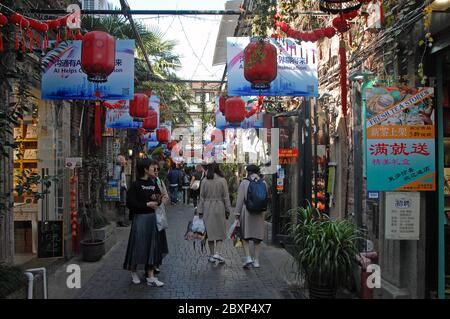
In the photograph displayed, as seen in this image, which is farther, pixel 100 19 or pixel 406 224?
pixel 100 19

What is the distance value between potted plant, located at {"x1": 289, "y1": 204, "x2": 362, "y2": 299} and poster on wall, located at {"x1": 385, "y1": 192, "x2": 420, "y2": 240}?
0.44 metres

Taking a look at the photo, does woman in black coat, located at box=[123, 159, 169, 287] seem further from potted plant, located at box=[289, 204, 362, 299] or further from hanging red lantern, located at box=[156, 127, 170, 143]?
hanging red lantern, located at box=[156, 127, 170, 143]

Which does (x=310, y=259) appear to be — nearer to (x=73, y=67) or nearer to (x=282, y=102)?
(x=73, y=67)

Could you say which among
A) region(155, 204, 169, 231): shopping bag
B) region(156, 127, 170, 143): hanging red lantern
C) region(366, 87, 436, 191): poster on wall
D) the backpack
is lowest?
region(155, 204, 169, 231): shopping bag

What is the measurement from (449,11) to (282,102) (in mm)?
8111

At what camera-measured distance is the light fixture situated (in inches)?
200

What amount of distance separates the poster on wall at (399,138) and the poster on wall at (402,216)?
0.53 ft

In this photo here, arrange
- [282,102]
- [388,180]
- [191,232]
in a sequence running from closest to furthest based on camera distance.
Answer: [388,180], [191,232], [282,102]

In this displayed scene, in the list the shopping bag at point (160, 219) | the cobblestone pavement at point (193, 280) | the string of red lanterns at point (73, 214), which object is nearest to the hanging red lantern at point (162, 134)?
the string of red lanterns at point (73, 214)

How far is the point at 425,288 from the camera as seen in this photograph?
598 cm

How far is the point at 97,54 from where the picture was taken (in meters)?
6.95

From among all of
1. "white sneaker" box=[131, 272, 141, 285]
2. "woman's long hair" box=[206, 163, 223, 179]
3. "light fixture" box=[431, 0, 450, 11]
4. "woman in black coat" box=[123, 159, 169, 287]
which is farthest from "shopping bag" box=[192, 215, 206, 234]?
"light fixture" box=[431, 0, 450, 11]

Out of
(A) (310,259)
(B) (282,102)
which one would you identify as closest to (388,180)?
(A) (310,259)

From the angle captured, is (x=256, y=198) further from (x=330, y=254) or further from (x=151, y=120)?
(x=151, y=120)
